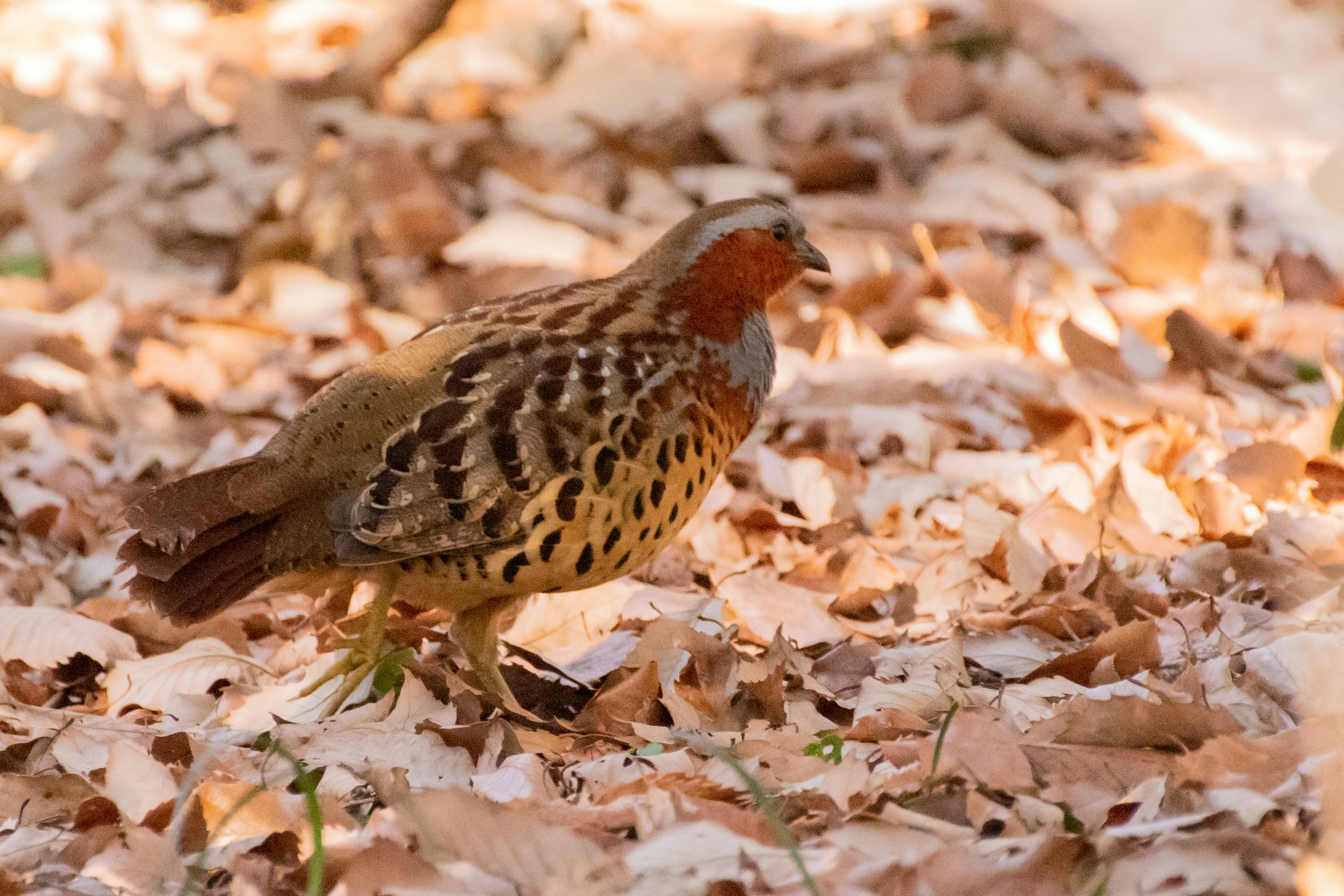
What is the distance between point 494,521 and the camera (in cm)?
323

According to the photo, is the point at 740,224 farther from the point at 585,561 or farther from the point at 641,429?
the point at 585,561

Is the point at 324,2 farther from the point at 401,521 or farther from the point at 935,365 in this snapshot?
the point at 401,521

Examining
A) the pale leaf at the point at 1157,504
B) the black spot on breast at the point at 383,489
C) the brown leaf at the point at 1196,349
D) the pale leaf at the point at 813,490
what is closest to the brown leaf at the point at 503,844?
the black spot on breast at the point at 383,489

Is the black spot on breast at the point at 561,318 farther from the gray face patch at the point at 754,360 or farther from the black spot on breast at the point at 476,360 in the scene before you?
the gray face patch at the point at 754,360

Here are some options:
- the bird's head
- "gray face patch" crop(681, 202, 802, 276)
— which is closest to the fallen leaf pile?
the bird's head

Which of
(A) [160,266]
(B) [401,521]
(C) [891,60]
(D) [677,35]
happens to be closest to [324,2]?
(D) [677,35]

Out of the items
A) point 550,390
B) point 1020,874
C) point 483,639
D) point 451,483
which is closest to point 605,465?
point 550,390

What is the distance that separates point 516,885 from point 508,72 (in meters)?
6.02

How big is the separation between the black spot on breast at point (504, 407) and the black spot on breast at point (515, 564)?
0.28 metres

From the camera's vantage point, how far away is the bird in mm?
3227

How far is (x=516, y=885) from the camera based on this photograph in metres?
2.42

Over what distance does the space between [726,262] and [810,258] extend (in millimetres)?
290

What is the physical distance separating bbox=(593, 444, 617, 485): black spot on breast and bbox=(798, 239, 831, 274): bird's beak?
0.89 meters

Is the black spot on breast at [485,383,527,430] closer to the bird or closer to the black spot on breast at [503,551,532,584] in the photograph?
the bird
